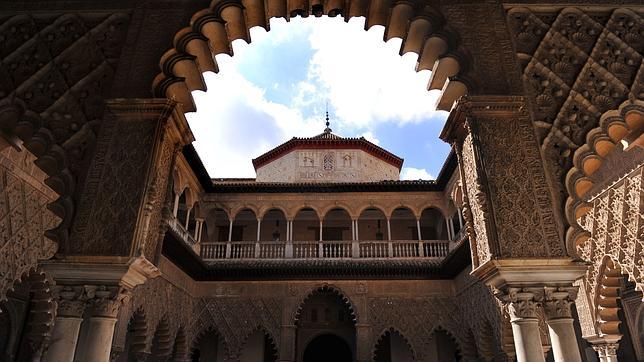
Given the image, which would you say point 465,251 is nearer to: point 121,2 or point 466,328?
point 466,328

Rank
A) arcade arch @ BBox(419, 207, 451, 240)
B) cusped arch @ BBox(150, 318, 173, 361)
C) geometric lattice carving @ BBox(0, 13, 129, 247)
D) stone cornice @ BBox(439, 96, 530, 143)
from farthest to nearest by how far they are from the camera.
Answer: arcade arch @ BBox(419, 207, 451, 240) < cusped arch @ BBox(150, 318, 173, 361) < stone cornice @ BBox(439, 96, 530, 143) < geometric lattice carving @ BBox(0, 13, 129, 247)

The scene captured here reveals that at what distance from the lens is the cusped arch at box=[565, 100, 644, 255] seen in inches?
141

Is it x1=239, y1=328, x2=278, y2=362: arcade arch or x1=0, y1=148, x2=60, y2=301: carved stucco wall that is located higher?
x1=0, y1=148, x2=60, y2=301: carved stucco wall

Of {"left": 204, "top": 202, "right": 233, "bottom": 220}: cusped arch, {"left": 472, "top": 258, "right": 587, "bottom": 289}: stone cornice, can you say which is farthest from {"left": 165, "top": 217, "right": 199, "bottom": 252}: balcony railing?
{"left": 472, "top": 258, "right": 587, "bottom": 289}: stone cornice

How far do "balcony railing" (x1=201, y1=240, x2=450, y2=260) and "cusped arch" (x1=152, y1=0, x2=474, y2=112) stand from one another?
27.9ft

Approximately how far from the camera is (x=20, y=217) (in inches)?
265

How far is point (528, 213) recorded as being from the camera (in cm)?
354

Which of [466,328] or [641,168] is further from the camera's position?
[466,328]

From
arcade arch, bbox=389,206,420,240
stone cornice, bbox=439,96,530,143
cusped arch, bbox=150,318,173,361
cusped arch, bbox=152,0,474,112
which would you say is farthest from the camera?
arcade arch, bbox=389,206,420,240

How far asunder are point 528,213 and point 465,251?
6.57m

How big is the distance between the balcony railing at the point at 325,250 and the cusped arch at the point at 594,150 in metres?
8.83

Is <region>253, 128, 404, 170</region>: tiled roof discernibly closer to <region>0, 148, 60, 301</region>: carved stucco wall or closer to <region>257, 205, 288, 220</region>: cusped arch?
<region>257, 205, 288, 220</region>: cusped arch

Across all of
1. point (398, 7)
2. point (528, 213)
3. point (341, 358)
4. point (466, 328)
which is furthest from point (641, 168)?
point (341, 358)

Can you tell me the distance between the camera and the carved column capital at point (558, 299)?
10.8 feet
